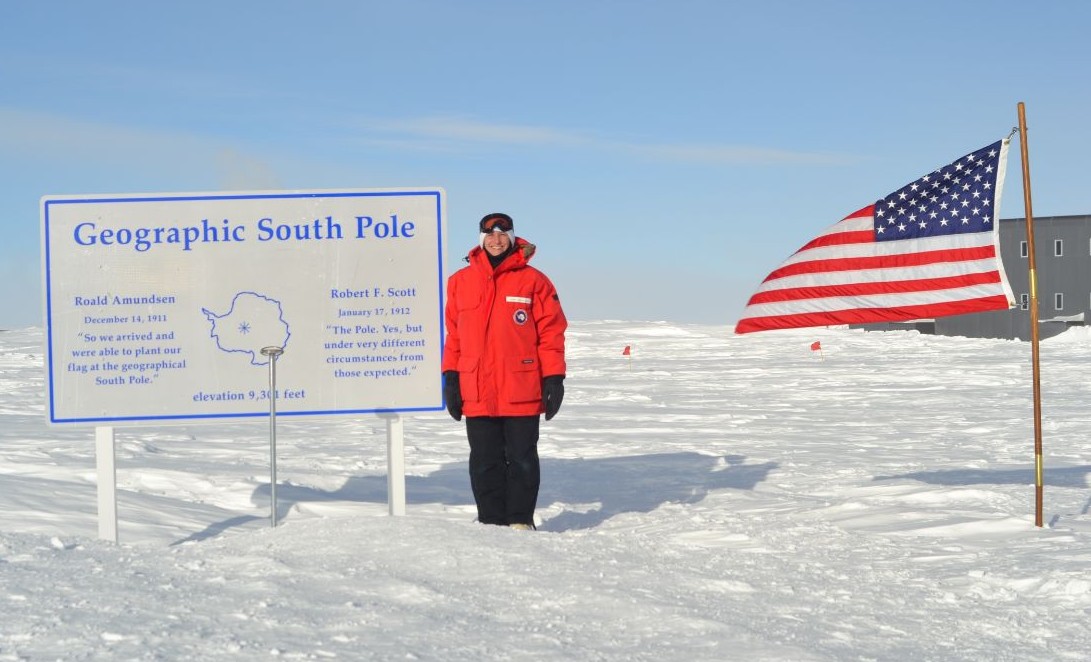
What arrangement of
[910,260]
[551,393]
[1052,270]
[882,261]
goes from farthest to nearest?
[1052,270]
[882,261]
[910,260]
[551,393]

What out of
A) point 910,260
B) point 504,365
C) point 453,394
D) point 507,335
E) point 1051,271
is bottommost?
point 453,394

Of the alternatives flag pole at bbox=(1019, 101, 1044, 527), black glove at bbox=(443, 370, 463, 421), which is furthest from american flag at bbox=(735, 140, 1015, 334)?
black glove at bbox=(443, 370, 463, 421)

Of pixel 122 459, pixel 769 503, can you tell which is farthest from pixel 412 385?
pixel 122 459

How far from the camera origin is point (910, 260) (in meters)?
7.77

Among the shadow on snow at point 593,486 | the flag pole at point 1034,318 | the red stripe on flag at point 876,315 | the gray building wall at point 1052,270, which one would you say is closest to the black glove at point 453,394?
the shadow on snow at point 593,486

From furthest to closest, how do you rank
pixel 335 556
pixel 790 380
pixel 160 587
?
pixel 790 380, pixel 335 556, pixel 160 587

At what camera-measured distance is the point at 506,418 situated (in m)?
6.70

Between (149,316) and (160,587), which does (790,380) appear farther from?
(160,587)

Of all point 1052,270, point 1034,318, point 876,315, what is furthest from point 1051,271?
point 1034,318

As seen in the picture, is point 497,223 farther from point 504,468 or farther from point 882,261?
point 882,261

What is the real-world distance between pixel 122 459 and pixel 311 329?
442cm

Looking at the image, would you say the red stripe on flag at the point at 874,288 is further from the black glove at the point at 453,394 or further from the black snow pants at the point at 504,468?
the black glove at the point at 453,394

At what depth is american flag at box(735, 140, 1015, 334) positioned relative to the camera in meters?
7.49

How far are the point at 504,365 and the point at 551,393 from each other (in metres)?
0.32
